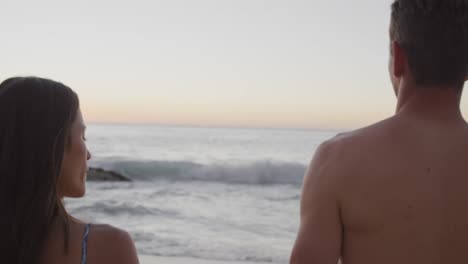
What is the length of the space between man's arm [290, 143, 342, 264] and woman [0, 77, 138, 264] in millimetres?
488

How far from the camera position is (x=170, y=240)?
8.46 m

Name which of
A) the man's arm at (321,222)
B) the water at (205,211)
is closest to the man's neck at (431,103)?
the man's arm at (321,222)

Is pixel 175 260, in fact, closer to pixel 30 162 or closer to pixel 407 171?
pixel 30 162

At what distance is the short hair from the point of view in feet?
5.64

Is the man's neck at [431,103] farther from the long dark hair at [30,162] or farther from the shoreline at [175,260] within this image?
the shoreline at [175,260]

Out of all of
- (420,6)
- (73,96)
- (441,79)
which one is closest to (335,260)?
(441,79)

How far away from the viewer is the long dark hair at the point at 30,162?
1.71 meters

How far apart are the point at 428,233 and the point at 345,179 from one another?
0.25 meters

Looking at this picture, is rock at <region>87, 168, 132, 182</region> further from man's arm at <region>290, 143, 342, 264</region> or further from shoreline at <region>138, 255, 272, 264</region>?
man's arm at <region>290, 143, 342, 264</region>

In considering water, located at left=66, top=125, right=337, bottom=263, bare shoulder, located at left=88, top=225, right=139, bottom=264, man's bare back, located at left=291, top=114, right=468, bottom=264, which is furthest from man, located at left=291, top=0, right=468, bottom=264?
water, located at left=66, top=125, right=337, bottom=263

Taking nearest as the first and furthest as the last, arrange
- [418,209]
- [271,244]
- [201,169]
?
[418,209], [271,244], [201,169]

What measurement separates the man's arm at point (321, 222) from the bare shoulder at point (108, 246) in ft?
1.47

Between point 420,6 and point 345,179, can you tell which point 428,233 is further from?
point 420,6

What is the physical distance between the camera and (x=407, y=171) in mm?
1686
